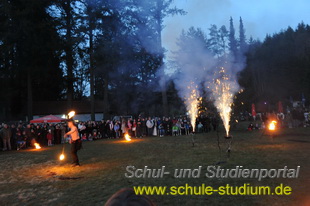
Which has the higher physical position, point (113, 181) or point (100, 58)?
point (100, 58)

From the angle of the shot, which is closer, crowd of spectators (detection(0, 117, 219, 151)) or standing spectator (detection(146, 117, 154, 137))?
crowd of spectators (detection(0, 117, 219, 151))

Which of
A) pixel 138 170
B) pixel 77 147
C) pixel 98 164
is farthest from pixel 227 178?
pixel 77 147

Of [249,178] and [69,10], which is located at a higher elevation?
[69,10]

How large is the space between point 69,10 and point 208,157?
2910cm

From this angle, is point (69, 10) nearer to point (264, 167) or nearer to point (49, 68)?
point (49, 68)

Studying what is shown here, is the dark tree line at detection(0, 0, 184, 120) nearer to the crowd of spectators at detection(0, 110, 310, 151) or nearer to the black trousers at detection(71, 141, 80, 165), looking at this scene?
the crowd of spectators at detection(0, 110, 310, 151)

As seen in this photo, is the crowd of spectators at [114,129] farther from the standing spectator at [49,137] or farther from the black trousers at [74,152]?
the black trousers at [74,152]

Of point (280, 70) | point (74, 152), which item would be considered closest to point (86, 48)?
point (74, 152)

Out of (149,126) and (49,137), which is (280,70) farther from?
(49,137)

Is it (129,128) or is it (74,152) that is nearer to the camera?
(74,152)

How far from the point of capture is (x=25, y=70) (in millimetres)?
34875

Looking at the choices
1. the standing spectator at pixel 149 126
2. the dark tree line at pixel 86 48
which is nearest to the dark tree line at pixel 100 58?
the dark tree line at pixel 86 48

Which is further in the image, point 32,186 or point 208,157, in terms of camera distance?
point 208,157

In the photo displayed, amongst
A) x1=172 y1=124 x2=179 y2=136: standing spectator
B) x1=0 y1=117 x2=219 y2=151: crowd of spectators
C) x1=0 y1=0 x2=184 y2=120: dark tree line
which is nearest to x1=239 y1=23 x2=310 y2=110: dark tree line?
x1=0 y1=0 x2=184 y2=120: dark tree line
